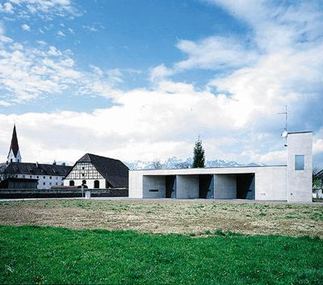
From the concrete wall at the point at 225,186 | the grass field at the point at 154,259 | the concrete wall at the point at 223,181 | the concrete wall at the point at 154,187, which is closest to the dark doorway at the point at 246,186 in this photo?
the concrete wall at the point at 225,186

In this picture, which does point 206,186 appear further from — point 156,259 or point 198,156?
point 156,259

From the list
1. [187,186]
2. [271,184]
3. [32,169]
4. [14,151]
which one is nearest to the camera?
[271,184]

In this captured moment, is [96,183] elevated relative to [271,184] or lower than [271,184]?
lower

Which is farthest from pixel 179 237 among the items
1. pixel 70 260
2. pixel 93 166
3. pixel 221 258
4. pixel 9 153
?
pixel 9 153

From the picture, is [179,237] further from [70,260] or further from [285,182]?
[285,182]

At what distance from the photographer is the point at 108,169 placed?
84.8m

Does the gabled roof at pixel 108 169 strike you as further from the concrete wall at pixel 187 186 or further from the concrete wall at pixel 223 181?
the concrete wall at pixel 187 186

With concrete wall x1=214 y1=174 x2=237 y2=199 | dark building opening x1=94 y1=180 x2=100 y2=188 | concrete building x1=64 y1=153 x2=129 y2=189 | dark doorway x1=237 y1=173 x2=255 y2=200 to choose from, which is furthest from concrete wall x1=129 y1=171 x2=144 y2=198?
dark building opening x1=94 y1=180 x2=100 y2=188

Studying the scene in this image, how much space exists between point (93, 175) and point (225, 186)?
36590 mm

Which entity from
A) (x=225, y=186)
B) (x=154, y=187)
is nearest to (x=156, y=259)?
(x=225, y=186)

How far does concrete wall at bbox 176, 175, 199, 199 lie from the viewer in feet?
183

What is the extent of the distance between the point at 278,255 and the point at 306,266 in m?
1.17

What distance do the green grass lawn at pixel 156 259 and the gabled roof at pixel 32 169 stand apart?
93978 mm

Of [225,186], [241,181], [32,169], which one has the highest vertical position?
[32,169]
